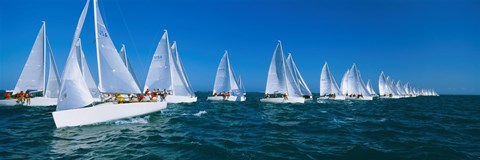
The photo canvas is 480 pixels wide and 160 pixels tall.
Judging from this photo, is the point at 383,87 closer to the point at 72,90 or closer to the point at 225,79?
the point at 225,79

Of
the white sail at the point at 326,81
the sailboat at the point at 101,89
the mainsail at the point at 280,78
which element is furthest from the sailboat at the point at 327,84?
the sailboat at the point at 101,89

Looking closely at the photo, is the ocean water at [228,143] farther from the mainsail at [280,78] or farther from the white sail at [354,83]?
the white sail at [354,83]

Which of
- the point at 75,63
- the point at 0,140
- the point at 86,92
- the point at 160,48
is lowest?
the point at 0,140

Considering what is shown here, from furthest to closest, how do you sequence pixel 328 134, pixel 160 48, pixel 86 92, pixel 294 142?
1. pixel 160 48
2. pixel 86 92
3. pixel 328 134
4. pixel 294 142

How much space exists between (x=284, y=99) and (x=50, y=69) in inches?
982

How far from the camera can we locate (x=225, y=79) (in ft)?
144

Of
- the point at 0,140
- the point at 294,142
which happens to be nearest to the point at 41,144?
the point at 0,140

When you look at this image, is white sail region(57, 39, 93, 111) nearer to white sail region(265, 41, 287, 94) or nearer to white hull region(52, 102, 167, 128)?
white hull region(52, 102, 167, 128)

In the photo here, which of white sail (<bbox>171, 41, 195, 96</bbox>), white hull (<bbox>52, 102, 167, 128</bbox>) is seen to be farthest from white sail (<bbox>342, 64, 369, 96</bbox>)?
white hull (<bbox>52, 102, 167, 128</bbox>)

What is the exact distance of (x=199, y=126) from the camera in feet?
50.2

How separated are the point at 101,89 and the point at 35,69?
593 inches

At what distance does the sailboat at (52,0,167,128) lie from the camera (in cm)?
1356

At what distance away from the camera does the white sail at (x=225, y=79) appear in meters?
43.8

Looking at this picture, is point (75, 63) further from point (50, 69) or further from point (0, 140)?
point (50, 69)
